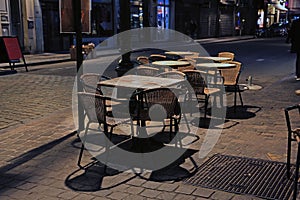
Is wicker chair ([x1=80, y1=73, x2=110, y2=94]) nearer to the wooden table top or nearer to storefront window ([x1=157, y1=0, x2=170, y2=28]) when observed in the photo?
the wooden table top

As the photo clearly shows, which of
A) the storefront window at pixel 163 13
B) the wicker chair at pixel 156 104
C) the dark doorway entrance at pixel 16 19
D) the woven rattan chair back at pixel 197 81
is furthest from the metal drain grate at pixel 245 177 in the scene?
the storefront window at pixel 163 13

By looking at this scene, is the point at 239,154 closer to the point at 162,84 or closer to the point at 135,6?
the point at 162,84

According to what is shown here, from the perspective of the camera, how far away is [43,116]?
7.28 meters

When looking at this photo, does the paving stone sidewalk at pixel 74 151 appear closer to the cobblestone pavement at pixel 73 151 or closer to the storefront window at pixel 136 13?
the cobblestone pavement at pixel 73 151

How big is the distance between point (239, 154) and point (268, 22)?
53.1m

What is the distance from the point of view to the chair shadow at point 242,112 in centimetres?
717

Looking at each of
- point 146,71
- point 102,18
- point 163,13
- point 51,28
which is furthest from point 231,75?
point 163,13

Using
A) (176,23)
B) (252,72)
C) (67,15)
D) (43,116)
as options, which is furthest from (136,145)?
(176,23)

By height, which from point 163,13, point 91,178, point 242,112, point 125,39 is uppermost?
point 163,13

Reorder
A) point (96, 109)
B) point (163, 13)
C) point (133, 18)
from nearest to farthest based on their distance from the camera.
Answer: point (96, 109) < point (133, 18) < point (163, 13)

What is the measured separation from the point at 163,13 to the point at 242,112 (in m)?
25.3

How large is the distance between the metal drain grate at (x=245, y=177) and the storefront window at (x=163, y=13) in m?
26.6

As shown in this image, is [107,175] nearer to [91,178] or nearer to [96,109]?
[91,178]

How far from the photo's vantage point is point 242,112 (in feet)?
24.6
